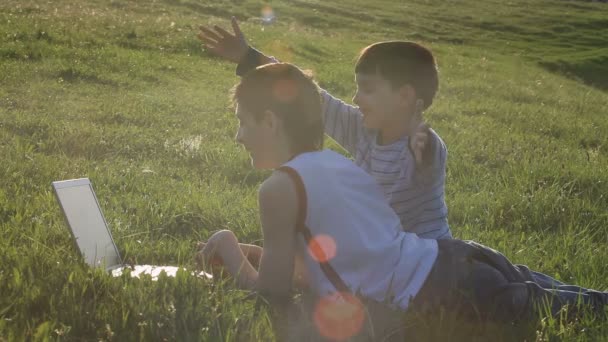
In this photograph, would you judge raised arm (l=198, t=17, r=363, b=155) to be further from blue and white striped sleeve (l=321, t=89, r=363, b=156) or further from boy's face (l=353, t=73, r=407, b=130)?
boy's face (l=353, t=73, r=407, b=130)

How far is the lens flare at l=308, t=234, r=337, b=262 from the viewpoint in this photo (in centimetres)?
377

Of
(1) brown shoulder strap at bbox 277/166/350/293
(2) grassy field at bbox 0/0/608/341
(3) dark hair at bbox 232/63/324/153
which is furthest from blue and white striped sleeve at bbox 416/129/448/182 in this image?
(2) grassy field at bbox 0/0/608/341

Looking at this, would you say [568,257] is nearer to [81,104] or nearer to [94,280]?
[94,280]

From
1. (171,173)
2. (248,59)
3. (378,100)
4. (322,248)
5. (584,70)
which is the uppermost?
(248,59)

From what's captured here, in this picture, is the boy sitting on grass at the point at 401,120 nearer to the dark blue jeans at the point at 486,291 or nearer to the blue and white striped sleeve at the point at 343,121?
the blue and white striped sleeve at the point at 343,121

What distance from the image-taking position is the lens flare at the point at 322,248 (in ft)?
12.4

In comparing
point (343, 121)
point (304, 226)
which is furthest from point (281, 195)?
point (343, 121)

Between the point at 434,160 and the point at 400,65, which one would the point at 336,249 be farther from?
the point at 400,65

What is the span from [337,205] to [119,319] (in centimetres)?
122

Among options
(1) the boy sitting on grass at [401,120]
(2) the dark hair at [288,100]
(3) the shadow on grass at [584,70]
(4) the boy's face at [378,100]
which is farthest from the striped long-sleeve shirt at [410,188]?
(3) the shadow on grass at [584,70]

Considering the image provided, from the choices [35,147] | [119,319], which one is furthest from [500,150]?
[119,319]

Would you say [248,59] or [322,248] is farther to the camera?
[248,59]

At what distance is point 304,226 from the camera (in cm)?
375

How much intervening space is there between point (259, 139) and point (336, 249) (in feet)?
2.47
